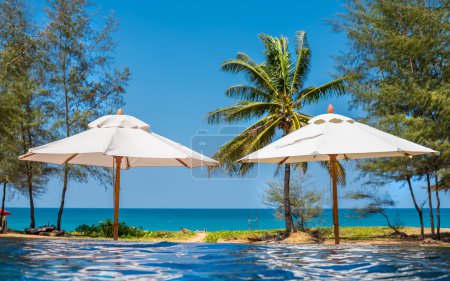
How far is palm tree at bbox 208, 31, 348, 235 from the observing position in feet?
59.9

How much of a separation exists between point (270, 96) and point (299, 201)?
15.7ft

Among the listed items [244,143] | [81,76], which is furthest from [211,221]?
[244,143]

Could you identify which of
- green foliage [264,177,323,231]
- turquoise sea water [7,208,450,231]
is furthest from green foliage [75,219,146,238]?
green foliage [264,177,323,231]

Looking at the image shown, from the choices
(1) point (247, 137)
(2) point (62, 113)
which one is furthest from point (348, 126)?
(2) point (62, 113)

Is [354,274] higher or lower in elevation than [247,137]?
lower

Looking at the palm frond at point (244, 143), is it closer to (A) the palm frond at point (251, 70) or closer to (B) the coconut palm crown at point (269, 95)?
(B) the coconut palm crown at point (269, 95)

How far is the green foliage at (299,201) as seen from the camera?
20.4 metres

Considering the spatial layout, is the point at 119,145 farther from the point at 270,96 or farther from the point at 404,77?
the point at 404,77

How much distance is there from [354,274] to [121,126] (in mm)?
4939

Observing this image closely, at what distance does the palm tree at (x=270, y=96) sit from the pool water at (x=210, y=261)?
35.3ft

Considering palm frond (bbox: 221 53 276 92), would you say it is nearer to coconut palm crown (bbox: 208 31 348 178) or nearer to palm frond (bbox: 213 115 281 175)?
coconut palm crown (bbox: 208 31 348 178)

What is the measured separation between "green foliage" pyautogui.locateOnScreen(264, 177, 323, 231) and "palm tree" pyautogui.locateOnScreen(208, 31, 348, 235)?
2012mm

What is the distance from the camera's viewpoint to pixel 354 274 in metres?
5.25

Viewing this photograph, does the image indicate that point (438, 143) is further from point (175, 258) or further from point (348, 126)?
point (175, 258)
